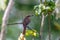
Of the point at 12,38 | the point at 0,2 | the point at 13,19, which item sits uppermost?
the point at 0,2

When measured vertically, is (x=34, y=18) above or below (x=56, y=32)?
above

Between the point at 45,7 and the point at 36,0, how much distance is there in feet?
2.37

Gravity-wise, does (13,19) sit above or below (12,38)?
above

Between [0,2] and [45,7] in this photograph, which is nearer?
[45,7]

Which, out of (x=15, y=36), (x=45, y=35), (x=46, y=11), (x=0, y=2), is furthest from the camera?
(x=15, y=36)

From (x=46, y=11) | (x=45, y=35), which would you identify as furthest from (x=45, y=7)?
(x=45, y=35)

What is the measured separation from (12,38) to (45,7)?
2.79ft

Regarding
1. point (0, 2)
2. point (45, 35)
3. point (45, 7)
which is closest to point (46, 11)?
point (45, 7)

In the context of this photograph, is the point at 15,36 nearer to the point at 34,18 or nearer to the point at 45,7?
the point at 34,18

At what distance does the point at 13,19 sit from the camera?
69.5 inches

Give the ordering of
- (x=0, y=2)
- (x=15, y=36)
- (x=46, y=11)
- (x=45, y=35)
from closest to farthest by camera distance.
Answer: (x=46, y=11), (x=0, y=2), (x=45, y=35), (x=15, y=36)

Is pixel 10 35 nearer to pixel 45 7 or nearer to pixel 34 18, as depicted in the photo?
pixel 34 18

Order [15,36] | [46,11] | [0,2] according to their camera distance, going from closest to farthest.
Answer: [46,11], [0,2], [15,36]

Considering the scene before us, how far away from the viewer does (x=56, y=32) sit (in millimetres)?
1635
